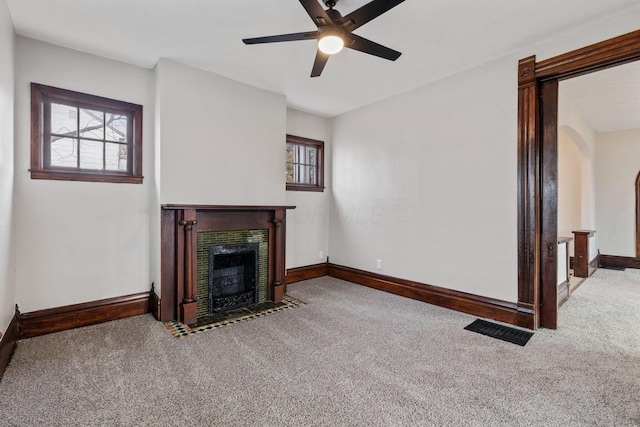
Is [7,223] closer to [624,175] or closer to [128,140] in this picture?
[128,140]

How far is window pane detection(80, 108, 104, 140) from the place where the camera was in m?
3.05

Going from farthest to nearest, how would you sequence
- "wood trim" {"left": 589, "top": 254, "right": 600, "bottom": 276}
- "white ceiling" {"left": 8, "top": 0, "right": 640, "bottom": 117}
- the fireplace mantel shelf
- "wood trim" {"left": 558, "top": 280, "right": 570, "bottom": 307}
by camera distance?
"wood trim" {"left": 589, "top": 254, "right": 600, "bottom": 276}, "wood trim" {"left": 558, "top": 280, "right": 570, "bottom": 307}, the fireplace mantel shelf, "white ceiling" {"left": 8, "top": 0, "right": 640, "bottom": 117}

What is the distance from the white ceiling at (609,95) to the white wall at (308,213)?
10.9 feet

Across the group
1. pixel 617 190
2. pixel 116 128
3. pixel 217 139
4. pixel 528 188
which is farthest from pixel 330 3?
pixel 617 190

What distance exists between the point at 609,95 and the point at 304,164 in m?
4.29

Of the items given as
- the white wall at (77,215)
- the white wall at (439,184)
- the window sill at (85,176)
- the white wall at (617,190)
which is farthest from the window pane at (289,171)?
the white wall at (617,190)

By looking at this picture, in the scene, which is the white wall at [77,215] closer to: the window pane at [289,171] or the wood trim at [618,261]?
the window pane at [289,171]

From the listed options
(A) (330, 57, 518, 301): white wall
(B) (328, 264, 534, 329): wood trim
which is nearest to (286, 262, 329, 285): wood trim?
(A) (330, 57, 518, 301): white wall

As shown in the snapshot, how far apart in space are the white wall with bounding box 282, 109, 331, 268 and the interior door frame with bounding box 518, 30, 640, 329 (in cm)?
289

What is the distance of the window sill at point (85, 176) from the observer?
2791mm

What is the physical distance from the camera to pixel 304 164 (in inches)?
197

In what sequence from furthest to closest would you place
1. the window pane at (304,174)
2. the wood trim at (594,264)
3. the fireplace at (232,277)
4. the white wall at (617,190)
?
the white wall at (617,190) → the wood trim at (594,264) → the window pane at (304,174) → the fireplace at (232,277)

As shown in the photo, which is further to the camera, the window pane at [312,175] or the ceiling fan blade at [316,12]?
the window pane at [312,175]

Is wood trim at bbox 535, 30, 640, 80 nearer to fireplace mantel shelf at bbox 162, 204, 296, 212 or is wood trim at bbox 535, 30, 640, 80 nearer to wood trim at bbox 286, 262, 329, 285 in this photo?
fireplace mantel shelf at bbox 162, 204, 296, 212
